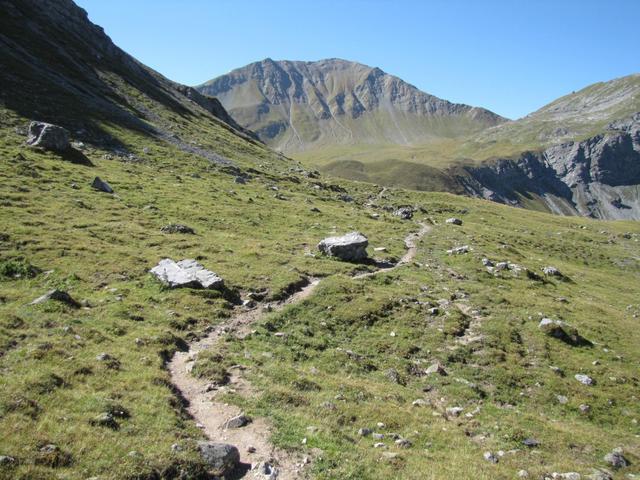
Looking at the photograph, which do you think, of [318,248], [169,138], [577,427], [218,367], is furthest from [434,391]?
[169,138]

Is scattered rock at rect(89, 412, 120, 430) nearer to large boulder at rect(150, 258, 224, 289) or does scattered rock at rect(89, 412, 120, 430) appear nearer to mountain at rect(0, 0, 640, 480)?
mountain at rect(0, 0, 640, 480)

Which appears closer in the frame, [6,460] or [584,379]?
[6,460]

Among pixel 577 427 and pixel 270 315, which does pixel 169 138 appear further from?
pixel 577 427

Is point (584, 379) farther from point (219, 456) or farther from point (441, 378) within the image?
point (219, 456)

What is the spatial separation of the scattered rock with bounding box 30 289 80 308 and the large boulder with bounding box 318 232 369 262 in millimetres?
20313

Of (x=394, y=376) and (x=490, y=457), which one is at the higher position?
(x=490, y=457)

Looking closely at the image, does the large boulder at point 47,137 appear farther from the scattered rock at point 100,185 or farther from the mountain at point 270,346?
the scattered rock at point 100,185

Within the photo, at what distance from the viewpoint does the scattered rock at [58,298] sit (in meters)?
19.0

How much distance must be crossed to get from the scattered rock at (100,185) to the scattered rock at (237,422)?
114 feet

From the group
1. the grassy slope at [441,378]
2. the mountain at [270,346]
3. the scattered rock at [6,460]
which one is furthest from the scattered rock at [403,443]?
the scattered rock at [6,460]

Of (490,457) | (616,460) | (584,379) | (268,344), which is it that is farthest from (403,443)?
(584,379)

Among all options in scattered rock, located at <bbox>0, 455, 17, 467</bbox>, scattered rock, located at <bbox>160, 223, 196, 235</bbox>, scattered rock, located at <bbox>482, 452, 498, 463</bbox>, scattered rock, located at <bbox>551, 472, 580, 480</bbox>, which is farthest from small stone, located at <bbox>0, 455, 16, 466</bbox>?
scattered rock, located at <bbox>160, 223, 196, 235</bbox>

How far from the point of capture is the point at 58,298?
19500 mm

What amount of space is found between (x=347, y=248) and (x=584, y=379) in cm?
1921
